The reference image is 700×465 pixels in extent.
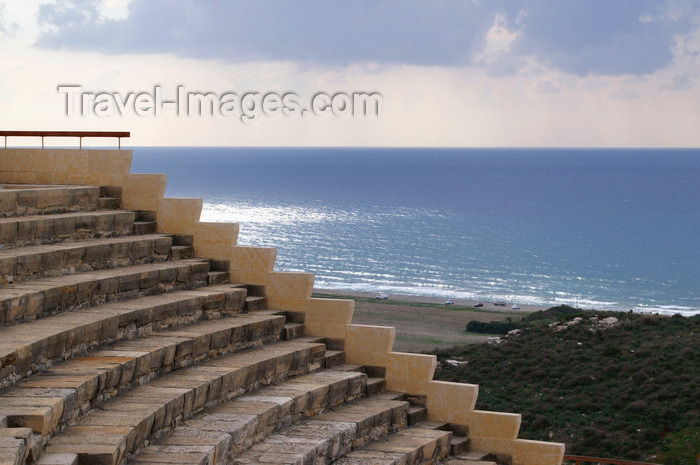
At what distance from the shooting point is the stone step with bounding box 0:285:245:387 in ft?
19.8

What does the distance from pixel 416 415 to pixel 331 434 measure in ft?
8.59

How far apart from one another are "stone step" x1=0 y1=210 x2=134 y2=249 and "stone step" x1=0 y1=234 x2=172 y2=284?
13 cm

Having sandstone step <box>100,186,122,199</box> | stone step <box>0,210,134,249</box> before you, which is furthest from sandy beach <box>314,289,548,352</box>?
stone step <box>0,210,134,249</box>

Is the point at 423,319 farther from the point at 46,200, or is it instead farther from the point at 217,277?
the point at 46,200

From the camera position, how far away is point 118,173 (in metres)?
11.2

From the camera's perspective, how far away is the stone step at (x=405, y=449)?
7.42m

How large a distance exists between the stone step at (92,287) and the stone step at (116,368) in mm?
633

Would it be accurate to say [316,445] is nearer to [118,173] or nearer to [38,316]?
[38,316]

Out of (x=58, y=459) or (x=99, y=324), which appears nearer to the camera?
(x=58, y=459)

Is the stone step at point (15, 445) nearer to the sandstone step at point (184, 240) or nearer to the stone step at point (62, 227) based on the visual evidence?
the stone step at point (62, 227)

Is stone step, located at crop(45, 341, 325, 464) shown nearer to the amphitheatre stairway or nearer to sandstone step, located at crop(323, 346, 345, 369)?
the amphitheatre stairway

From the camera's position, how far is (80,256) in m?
8.71

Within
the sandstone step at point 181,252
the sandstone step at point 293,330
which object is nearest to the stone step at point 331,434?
the sandstone step at point 293,330

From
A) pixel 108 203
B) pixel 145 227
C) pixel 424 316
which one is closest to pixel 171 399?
pixel 145 227
